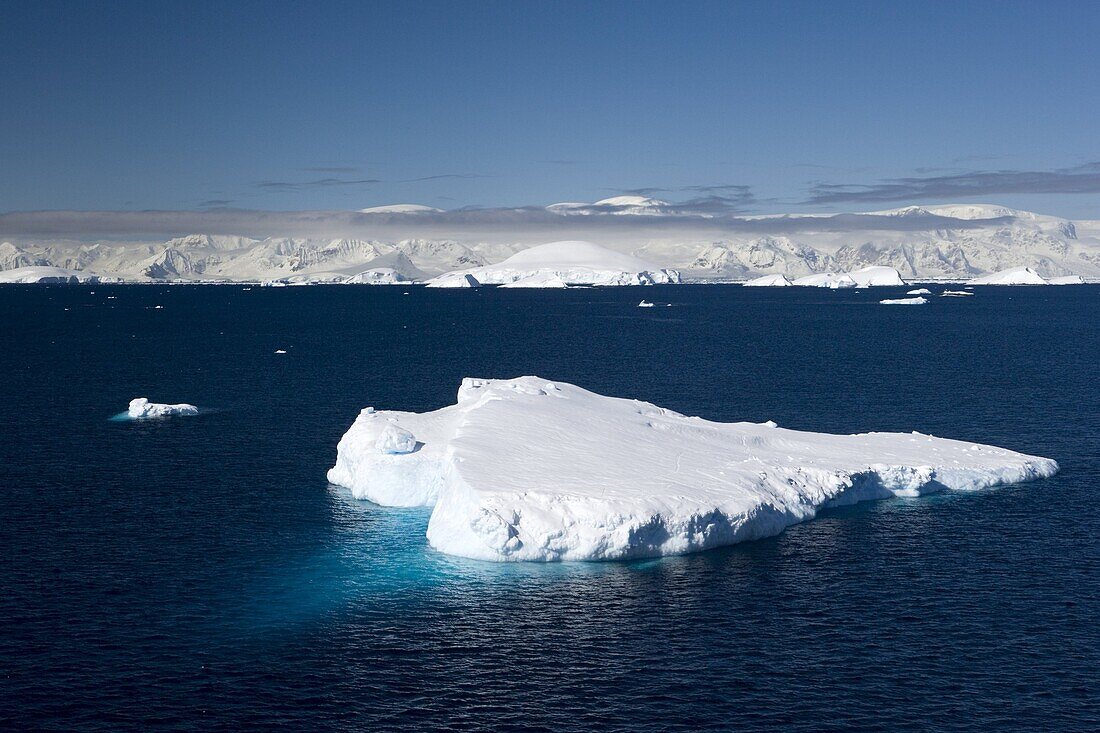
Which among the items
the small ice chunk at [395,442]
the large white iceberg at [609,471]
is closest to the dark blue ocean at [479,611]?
the large white iceberg at [609,471]

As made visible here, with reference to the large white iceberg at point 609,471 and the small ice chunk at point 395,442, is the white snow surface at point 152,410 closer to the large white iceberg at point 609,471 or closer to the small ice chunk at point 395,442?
the large white iceberg at point 609,471

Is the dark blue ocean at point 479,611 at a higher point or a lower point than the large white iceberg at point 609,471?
lower

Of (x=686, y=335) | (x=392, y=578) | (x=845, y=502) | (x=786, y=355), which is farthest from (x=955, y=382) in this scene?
(x=392, y=578)

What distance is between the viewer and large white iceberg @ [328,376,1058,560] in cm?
5503

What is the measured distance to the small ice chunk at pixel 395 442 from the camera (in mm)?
67938

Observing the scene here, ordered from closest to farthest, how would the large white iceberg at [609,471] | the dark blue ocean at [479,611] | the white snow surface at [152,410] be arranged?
the dark blue ocean at [479,611] → the large white iceberg at [609,471] → the white snow surface at [152,410]

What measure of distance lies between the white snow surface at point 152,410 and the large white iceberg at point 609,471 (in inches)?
1242

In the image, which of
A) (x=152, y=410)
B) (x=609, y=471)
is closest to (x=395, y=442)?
(x=609, y=471)

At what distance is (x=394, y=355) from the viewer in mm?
157875

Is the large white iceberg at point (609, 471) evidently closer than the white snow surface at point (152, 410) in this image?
Yes

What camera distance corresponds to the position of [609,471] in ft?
206

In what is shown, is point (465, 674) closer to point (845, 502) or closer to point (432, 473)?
point (432, 473)

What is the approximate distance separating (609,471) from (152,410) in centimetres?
5676

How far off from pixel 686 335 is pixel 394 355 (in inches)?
2663
